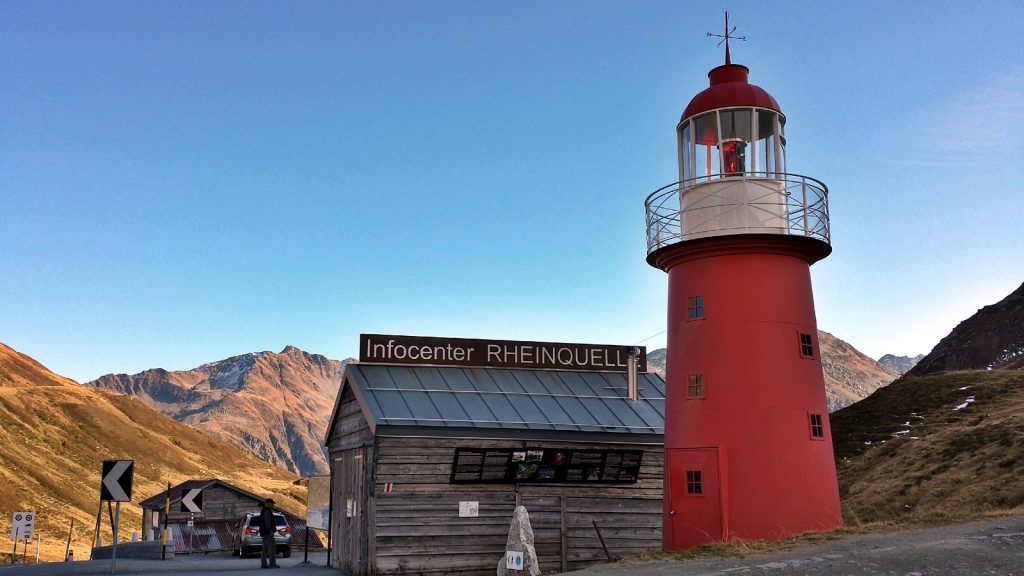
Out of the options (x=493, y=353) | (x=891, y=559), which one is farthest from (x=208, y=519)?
(x=891, y=559)

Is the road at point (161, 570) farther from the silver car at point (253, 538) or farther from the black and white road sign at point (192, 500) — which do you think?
the silver car at point (253, 538)

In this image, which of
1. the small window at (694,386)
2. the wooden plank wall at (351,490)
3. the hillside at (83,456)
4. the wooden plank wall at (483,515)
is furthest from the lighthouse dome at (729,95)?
the hillside at (83,456)

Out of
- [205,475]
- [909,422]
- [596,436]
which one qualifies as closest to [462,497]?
[596,436]

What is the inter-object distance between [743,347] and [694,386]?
4.08 feet

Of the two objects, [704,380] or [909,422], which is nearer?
[704,380]

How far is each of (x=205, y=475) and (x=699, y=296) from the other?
106272mm

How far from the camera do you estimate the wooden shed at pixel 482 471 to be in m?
20.1

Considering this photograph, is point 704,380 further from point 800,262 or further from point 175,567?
point 175,567

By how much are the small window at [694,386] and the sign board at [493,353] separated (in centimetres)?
684

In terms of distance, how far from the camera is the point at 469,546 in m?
20.5

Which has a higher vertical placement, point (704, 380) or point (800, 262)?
point (800, 262)

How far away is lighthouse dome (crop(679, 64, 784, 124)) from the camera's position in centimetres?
1819

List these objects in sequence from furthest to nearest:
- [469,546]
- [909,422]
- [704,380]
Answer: [909,422], [469,546], [704,380]

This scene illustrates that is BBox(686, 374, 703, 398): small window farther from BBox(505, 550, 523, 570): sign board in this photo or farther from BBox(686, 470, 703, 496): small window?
BBox(505, 550, 523, 570): sign board
